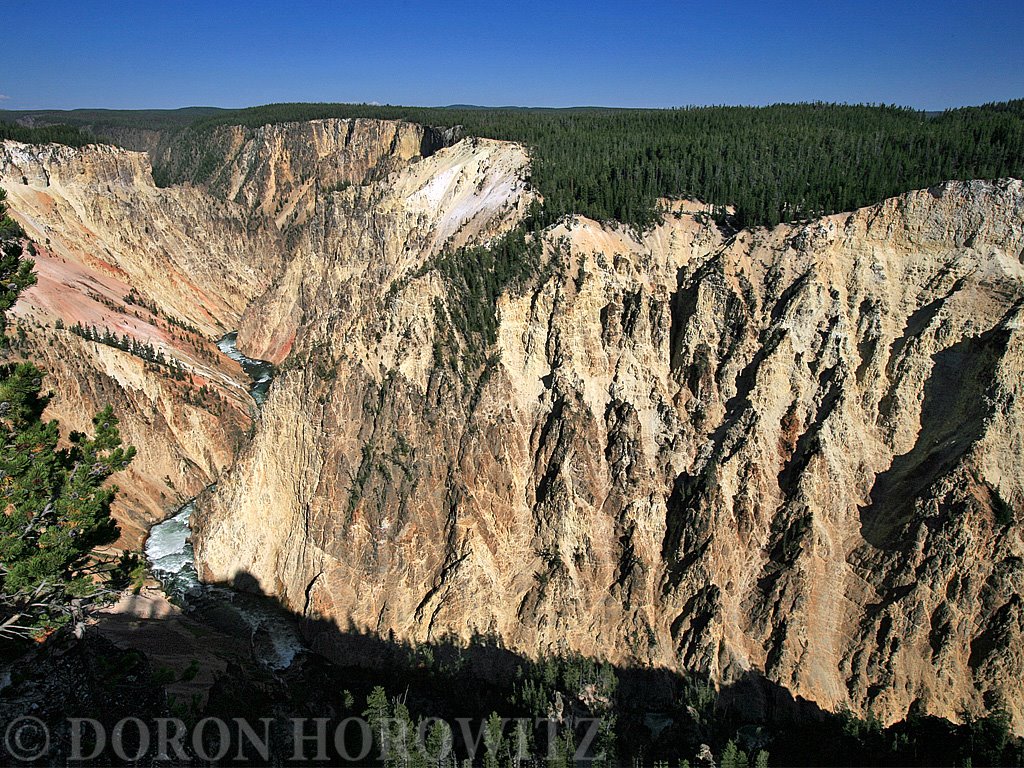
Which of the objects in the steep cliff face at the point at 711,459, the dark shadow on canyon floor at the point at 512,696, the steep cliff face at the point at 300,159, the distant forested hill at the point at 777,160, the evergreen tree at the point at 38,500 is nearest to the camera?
the evergreen tree at the point at 38,500

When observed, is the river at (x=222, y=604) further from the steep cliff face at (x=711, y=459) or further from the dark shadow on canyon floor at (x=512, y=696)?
the steep cliff face at (x=711, y=459)

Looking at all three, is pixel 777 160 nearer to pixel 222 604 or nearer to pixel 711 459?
pixel 711 459

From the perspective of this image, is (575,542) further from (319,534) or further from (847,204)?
(847,204)

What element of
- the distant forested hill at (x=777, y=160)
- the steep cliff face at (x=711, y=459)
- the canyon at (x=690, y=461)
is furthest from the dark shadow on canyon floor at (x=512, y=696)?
the distant forested hill at (x=777, y=160)

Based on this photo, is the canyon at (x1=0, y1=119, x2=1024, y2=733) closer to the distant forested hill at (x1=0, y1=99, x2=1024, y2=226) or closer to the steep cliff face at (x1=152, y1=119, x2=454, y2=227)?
the distant forested hill at (x1=0, y1=99, x2=1024, y2=226)

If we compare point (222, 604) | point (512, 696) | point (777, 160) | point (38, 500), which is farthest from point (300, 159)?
point (38, 500)

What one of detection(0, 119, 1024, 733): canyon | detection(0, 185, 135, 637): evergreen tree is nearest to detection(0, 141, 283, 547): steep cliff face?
detection(0, 119, 1024, 733): canyon

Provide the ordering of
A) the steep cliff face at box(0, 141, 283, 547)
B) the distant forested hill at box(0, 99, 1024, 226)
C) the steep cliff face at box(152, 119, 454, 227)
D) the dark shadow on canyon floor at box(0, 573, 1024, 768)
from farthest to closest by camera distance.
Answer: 1. the steep cliff face at box(152, 119, 454, 227)
2. the steep cliff face at box(0, 141, 283, 547)
3. the distant forested hill at box(0, 99, 1024, 226)
4. the dark shadow on canyon floor at box(0, 573, 1024, 768)
